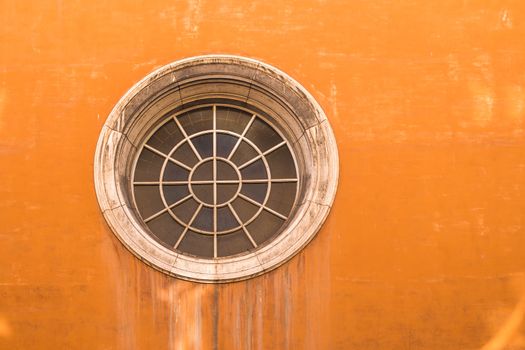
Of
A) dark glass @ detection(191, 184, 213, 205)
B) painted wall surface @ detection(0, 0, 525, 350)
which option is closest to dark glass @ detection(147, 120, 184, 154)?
dark glass @ detection(191, 184, 213, 205)

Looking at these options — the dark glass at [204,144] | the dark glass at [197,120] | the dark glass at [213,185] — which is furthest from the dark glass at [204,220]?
the dark glass at [197,120]

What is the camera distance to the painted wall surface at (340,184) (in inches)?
399

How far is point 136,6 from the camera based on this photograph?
10.6m

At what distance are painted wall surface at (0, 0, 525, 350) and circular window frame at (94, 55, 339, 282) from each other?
12 centimetres

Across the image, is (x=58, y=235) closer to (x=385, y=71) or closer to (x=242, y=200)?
(x=242, y=200)

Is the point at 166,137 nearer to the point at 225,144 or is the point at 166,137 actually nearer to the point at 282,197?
the point at 225,144

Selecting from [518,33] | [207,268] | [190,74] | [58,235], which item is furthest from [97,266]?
[518,33]

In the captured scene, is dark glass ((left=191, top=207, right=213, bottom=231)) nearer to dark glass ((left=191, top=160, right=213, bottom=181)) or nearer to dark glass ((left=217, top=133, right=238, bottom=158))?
dark glass ((left=191, top=160, right=213, bottom=181))

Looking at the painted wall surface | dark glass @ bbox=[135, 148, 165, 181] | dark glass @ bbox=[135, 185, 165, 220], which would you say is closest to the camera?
the painted wall surface

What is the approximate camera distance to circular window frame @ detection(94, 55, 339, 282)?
33.4ft

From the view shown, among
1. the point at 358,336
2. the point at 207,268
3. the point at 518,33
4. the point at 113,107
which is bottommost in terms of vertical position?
the point at 358,336

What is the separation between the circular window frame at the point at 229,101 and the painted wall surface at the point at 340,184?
125 millimetres

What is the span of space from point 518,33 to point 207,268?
425cm

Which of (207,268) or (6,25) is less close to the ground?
(6,25)
